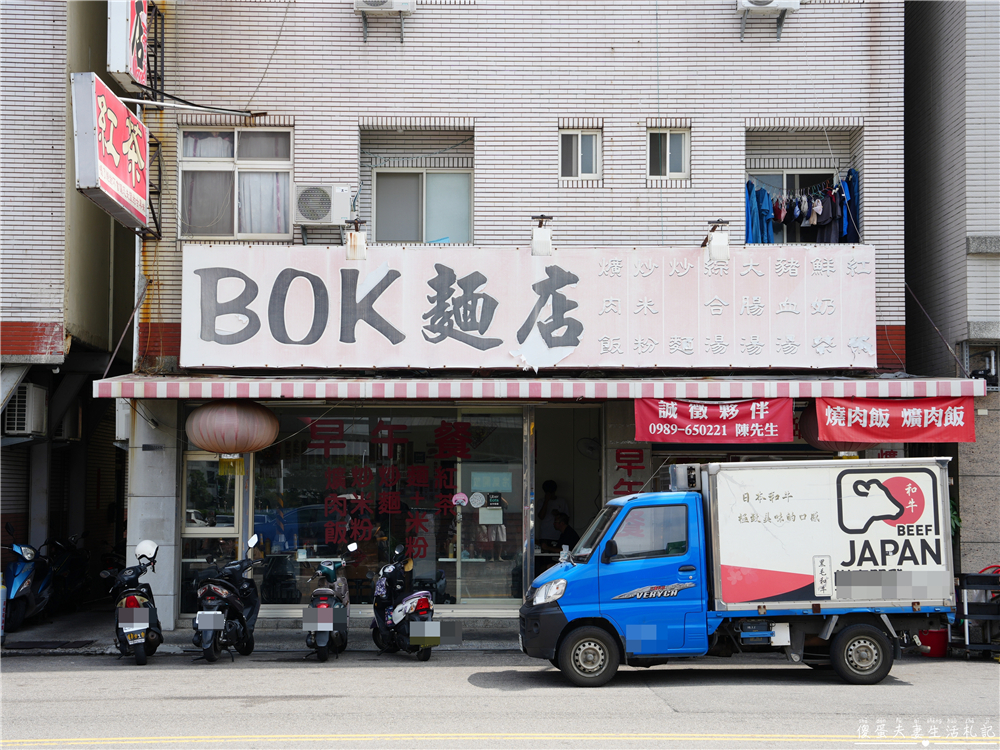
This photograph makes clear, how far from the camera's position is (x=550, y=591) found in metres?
9.41

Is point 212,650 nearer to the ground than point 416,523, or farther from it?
nearer to the ground

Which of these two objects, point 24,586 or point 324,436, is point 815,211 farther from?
point 24,586

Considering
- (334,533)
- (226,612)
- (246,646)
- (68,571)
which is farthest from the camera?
(68,571)

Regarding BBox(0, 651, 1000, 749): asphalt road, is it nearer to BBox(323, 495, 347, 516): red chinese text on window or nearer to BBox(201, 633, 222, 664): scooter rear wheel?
BBox(201, 633, 222, 664): scooter rear wheel

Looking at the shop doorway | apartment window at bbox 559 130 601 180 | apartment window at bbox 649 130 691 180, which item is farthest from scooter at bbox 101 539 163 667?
apartment window at bbox 649 130 691 180

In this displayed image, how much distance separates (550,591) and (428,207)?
688 cm

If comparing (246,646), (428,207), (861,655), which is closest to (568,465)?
(428,207)

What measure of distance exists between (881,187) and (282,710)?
1114cm

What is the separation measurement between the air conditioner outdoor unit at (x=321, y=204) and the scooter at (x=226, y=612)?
4.71 meters

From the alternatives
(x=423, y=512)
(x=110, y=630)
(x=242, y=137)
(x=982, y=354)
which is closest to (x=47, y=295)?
(x=242, y=137)

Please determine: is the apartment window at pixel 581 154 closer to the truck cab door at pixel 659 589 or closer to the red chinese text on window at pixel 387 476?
the red chinese text on window at pixel 387 476

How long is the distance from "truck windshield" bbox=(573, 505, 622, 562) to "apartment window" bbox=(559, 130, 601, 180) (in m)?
5.85

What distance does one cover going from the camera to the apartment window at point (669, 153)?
13.5 m

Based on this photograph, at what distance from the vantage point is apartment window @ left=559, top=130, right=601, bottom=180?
1349 cm
